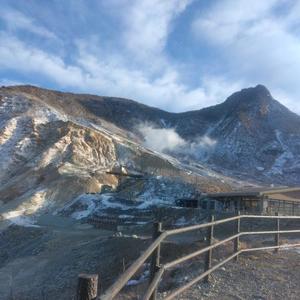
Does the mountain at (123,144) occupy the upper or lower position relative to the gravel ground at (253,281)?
upper

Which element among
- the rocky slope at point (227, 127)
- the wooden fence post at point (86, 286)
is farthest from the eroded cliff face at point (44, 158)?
the wooden fence post at point (86, 286)

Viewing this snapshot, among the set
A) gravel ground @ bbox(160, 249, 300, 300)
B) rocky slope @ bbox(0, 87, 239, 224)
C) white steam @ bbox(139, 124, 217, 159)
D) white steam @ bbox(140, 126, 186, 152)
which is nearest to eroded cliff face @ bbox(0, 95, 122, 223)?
rocky slope @ bbox(0, 87, 239, 224)

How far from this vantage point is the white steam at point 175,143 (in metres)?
110

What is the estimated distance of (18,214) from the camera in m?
43.2

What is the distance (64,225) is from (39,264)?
49.9ft

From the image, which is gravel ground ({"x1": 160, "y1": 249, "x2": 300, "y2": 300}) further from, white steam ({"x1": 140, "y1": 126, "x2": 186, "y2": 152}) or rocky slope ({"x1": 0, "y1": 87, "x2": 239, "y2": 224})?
white steam ({"x1": 140, "y1": 126, "x2": 186, "y2": 152})

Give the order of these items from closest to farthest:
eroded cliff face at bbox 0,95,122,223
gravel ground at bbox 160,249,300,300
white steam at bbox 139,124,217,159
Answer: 1. gravel ground at bbox 160,249,300,300
2. eroded cliff face at bbox 0,95,122,223
3. white steam at bbox 139,124,217,159

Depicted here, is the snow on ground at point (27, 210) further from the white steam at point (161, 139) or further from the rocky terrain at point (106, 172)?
the white steam at point (161, 139)

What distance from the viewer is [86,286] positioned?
11.0 ft

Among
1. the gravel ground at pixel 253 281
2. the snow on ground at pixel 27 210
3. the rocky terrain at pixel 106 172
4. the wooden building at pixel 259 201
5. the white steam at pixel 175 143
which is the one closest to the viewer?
the gravel ground at pixel 253 281

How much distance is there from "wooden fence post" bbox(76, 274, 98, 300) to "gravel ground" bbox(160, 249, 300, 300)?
4540 mm

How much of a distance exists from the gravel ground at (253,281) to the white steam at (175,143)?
96.2m

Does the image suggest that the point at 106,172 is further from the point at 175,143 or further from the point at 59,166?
the point at 175,143

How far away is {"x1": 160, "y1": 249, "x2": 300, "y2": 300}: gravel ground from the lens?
786 cm
